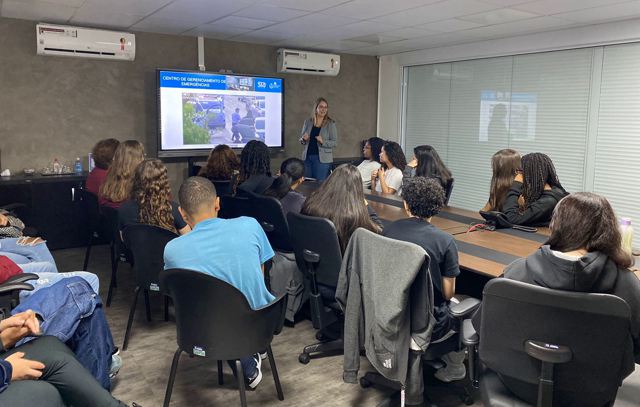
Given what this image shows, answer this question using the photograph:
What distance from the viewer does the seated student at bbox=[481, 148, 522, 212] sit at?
352 centimetres

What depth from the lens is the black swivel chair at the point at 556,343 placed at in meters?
1.55

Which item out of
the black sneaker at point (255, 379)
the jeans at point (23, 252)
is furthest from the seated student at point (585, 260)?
the jeans at point (23, 252)

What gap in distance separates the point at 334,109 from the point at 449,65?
1.73 m

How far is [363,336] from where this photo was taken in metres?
2.26

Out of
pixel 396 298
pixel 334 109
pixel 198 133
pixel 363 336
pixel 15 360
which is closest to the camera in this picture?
pixel 15 360

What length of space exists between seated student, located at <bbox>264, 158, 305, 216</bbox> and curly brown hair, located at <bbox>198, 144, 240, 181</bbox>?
1177 mm

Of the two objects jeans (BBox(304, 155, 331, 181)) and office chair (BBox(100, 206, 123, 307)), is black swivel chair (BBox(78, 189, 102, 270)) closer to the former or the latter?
office chair (BBox(100, 206, 123, 307))

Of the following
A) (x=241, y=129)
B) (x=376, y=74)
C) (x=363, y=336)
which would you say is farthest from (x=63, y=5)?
(x=376, y=74)

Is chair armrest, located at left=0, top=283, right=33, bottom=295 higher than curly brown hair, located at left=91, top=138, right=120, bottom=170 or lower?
lower

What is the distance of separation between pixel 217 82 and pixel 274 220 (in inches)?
136

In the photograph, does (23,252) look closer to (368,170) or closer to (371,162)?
(368,170)

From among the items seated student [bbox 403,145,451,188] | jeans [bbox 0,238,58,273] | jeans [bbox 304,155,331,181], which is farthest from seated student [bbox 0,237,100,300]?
jeans [bbox 304,155,331,181]

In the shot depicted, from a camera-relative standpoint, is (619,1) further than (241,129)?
No

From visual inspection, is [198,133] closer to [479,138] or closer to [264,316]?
[479,138]
